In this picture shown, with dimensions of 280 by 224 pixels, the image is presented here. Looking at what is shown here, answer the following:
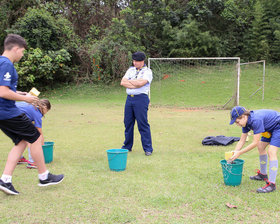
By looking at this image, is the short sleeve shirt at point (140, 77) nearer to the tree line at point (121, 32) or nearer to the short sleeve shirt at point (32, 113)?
the short sleeve shirt at point (32, 113)

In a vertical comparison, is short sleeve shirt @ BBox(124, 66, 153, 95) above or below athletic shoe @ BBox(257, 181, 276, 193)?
above

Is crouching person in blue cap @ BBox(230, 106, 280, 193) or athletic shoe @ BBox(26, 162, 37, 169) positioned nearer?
crouching person in blue cap @ BBox(230, 106, 280, 193)

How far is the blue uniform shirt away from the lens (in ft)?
11.8

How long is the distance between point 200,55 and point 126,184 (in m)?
20.5

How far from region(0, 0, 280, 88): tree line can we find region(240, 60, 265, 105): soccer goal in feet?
8.75

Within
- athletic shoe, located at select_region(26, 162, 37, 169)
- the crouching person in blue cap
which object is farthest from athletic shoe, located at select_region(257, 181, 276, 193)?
athletic shoe, located at select_region(26, 162, 37, 169)

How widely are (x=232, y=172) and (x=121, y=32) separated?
18.4 meters

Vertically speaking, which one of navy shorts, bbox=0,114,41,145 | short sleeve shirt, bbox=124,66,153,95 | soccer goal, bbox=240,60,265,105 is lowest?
soccer goal, bbox=240,60,265,105

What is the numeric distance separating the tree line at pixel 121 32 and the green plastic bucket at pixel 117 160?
580 inches

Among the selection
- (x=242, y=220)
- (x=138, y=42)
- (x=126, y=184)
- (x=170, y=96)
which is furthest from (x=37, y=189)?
(x=138, y=42)

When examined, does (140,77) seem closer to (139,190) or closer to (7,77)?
(139,190)

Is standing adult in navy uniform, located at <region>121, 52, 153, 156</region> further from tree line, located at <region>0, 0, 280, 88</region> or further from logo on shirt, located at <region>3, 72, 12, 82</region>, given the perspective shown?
tree line, located at <region>0, 0, 280, 88</region>

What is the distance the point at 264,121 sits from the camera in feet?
13.3

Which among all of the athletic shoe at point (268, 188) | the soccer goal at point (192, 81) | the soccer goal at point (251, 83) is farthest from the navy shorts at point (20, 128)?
the soccer goal at point (251, 83)
